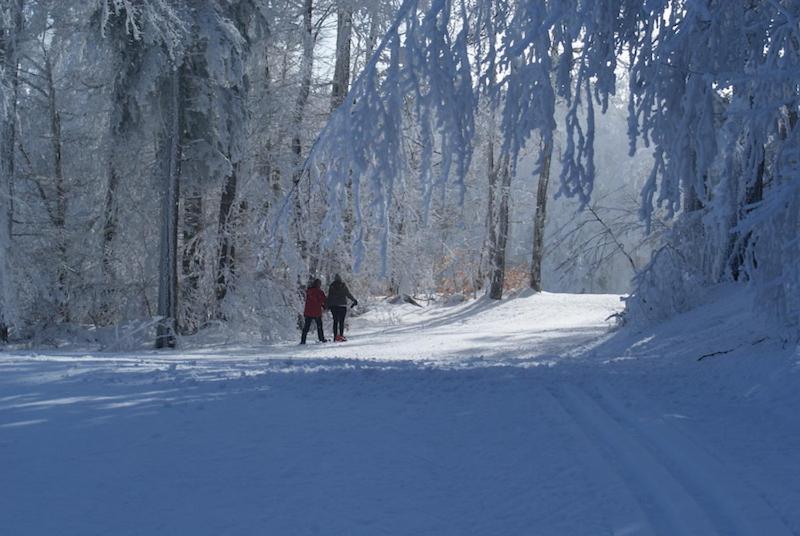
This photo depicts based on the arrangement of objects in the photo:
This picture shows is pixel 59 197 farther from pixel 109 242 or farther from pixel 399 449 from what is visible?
pixel 399 449

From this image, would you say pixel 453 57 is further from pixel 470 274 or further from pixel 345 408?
pixel 470 274

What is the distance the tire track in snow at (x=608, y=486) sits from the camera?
348cm

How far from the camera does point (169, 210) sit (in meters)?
15.6

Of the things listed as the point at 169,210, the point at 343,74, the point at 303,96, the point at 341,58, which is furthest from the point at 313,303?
the point at 341,58

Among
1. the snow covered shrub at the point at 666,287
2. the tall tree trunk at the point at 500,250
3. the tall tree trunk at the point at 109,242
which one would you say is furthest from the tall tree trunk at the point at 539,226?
the tall tree trunk at the point at 109,242

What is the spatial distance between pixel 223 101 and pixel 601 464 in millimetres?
13388

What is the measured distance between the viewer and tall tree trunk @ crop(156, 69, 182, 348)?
1535 centimetres

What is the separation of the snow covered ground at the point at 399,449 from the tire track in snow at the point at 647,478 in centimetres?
2

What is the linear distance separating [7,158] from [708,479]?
56.7 ft

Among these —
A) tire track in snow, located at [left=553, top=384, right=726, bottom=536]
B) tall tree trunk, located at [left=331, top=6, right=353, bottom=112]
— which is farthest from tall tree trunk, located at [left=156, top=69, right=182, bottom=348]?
tire track in snow, located at [left=553, top=384, right=726, bottom=536]

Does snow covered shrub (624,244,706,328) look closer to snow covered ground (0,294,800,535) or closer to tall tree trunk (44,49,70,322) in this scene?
snow covered ground (0,294,800,535)

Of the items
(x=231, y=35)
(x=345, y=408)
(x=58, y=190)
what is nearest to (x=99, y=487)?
(x=345, y=408)

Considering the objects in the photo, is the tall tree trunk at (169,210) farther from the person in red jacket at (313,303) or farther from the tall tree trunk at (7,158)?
the tall tree trunk at (7,158)

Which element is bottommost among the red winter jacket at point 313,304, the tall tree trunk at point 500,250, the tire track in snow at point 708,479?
the tire track in snow at point 708,479
